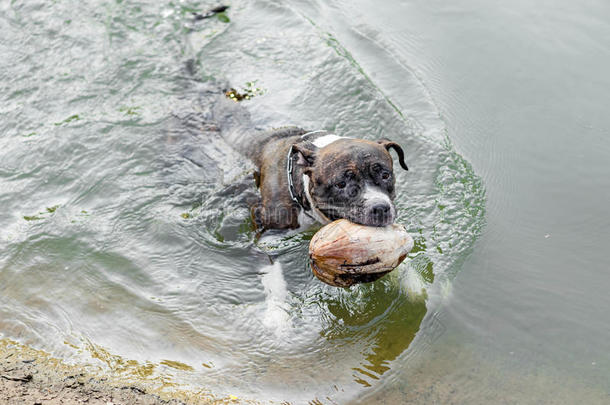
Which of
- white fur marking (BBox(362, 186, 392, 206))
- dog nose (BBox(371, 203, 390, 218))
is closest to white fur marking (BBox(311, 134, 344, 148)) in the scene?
white fur marking (BBox(362, 186, 392, 206))

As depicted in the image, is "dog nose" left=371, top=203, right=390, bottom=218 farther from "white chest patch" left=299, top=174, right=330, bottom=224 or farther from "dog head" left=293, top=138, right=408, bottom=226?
"white chest patch" left=299, top=174, right=330, bottom=224

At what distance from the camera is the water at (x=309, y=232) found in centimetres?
492

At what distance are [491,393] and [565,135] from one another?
12.6 ft

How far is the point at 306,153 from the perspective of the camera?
5.39 m

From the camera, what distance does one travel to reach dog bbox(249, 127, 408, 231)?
4.88 meters

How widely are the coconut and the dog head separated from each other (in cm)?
18

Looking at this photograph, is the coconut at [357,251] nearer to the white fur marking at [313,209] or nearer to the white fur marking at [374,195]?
the white fur marking at [374,195]

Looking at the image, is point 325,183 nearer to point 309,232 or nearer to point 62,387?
point 309,232

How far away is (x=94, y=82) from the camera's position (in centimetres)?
841

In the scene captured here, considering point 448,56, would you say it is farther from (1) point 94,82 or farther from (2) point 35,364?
(2) point 35,364

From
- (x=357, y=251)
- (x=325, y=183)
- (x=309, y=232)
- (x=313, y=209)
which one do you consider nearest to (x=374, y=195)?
(x=325, y=183)

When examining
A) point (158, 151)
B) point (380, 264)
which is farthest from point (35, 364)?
point (158, 151)

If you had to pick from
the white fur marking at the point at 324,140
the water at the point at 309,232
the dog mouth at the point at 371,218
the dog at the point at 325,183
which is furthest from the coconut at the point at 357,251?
the white fur marking at the point at 324,140

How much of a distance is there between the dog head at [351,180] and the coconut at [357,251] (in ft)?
0.59
